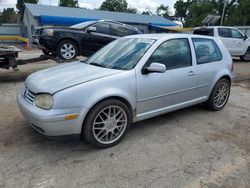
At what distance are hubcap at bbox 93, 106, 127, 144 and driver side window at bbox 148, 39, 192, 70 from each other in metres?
0.97

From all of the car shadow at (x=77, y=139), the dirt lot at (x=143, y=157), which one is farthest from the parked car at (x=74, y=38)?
the car shadow at (x=77, y=139)

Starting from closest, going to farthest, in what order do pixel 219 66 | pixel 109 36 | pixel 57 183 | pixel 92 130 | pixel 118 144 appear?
pixel 57 183
pixel 92 130
pixel 118 144
pixel 219 66
pixel 109 36

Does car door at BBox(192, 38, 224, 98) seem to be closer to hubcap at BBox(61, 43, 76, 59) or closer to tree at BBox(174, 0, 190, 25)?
hubcap at BBox(61, 43, 76, 59)

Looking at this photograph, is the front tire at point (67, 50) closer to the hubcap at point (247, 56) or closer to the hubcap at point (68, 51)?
the hubcap at point (68, 51)

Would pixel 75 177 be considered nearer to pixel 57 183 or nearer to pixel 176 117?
pixel 57 183

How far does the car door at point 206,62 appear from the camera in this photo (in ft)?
15.4

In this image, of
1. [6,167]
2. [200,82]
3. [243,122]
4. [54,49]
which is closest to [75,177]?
[6,167]

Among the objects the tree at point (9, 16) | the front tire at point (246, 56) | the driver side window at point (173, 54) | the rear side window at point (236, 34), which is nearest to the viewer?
the driver side window at point (173, 54)

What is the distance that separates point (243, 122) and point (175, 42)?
1948mm

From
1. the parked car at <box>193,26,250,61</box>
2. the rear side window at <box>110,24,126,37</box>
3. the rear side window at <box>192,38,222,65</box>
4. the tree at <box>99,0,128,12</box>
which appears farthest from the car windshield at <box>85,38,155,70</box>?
the tree at <box>99,0,128,12</box>

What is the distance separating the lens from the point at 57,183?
9.41ft

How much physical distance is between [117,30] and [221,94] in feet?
18.2

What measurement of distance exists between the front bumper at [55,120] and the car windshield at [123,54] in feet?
3.43

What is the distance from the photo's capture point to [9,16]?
63.8m
